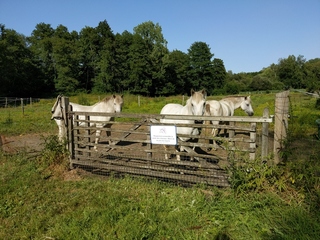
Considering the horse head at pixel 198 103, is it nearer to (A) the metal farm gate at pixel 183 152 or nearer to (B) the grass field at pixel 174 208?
(A) the metal farm gate at pixel 183 152

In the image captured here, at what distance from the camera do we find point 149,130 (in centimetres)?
476

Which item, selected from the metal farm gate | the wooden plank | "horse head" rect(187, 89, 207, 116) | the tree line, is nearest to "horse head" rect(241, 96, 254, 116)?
the metal farm gate

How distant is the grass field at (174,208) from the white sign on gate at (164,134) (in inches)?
34.5

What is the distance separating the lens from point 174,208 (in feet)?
11.7

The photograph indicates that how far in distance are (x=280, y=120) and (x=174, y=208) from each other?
90.9 inches

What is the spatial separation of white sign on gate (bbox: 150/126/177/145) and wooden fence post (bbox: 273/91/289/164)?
1818mm

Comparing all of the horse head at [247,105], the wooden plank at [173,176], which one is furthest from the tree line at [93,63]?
the wooden plank at [173,176]

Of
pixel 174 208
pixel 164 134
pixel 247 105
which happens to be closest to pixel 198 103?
pixel 164 134

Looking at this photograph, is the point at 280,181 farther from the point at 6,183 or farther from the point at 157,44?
the point at 157,44

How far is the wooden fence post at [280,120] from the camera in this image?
3.73 metres

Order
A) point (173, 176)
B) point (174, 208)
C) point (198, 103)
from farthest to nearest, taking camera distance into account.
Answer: point (198, 103)
point (173, 176)
point (174, 208)

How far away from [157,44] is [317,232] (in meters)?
57.3

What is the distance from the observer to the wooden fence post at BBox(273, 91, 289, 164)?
12.3ft

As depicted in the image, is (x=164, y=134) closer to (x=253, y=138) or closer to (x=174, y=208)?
(x=174, y=208)
